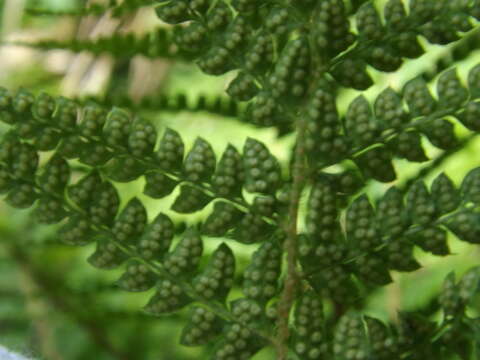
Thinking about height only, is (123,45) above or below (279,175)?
above

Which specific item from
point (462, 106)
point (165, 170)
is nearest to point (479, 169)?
point (462, 106)

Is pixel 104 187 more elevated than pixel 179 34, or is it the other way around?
pixel 179 34

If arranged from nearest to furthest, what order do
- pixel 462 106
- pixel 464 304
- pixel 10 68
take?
pixel 464 304
pixel 462 106
pixel 10 68

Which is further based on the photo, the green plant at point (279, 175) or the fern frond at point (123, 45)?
the fern frond at point (123, 45)

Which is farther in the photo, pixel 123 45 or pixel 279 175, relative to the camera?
pixel 123 45

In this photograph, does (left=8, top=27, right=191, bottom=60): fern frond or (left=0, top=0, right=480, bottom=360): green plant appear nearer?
(left=0, top=0, right=480, bottom=360): green plant

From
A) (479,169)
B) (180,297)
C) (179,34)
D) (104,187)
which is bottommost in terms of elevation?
(180,297)

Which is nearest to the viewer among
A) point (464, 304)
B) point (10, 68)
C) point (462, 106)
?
point (464, 304)

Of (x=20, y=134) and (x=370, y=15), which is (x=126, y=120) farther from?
(x=370, y=15)
